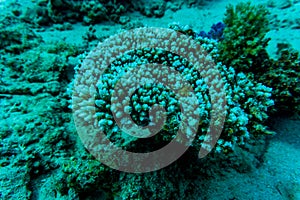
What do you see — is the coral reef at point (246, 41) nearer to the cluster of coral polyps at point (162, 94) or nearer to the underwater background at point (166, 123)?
the underwater background at point (166, 123)

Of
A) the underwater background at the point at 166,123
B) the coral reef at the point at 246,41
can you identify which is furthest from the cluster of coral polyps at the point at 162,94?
the coral reef at the point at 246,41

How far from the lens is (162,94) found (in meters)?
2.30

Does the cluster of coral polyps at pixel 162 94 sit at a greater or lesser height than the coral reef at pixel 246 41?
lesser

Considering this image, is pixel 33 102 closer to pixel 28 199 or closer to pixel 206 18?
pixel 28 199

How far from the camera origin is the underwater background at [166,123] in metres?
2.14

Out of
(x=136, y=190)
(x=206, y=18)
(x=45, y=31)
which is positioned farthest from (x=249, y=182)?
(x=45, y=31)

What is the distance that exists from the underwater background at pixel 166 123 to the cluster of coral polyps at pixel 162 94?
0.02 meters

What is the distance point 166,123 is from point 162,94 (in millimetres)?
373

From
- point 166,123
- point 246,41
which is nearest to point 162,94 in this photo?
point 166,123

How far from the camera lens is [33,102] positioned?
2885 mm

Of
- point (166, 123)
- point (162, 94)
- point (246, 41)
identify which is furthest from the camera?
point (246, 41)

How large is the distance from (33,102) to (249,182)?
10.8 ft

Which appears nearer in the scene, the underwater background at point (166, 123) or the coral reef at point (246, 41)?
the underwater background at point (166, 123)

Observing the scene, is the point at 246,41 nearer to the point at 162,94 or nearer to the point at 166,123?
the point at 162,94
